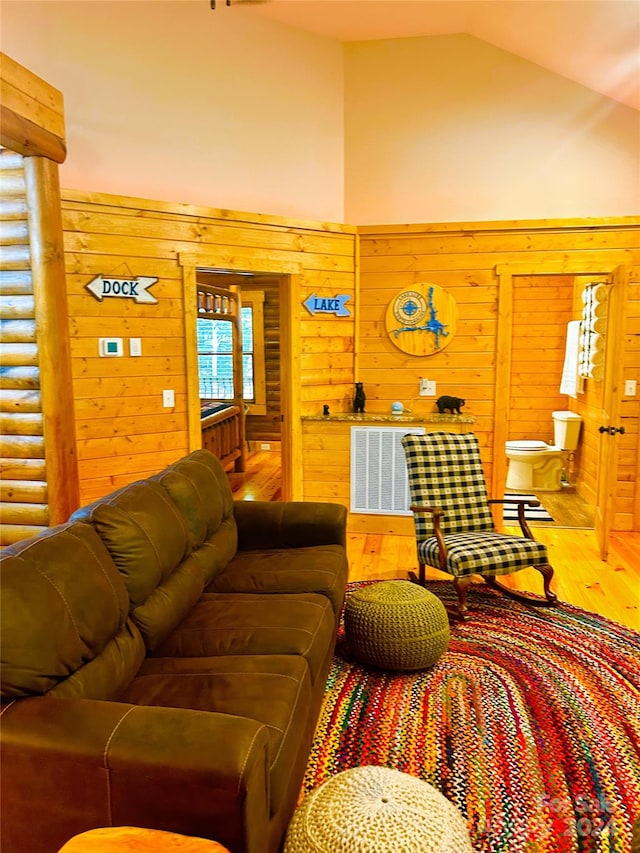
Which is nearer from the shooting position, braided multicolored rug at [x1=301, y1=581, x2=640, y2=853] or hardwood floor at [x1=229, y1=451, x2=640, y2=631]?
braided multicolored rug at [x1=301, y1=581, x2=640, y2=853]

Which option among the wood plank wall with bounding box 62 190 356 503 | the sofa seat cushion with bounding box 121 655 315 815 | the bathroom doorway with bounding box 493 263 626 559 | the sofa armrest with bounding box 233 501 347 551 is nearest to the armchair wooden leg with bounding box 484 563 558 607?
the bathroom doorway with bounding box 493 263 626 559

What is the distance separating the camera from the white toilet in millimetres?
6199

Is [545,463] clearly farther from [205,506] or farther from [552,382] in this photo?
[205,506]

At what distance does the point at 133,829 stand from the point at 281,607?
1.12 metres

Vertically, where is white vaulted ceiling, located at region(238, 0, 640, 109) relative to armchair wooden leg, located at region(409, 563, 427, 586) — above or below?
above

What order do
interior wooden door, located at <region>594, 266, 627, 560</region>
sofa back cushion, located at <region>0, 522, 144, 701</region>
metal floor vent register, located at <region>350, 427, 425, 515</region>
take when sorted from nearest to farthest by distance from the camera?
sofa back cushion, located at <region>0, 522, 144, 701</region> → interior wooden door, located at <region>594, 266, 627, 560</region> → metal floor vent register, located at <region>350, 427, 425, 515</region>

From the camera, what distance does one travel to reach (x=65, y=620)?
5.42 ft

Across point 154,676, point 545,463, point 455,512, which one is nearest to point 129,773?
point 154,676

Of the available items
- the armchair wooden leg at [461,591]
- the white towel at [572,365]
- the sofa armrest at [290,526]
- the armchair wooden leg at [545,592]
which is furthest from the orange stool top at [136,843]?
the white towel at [572,365]

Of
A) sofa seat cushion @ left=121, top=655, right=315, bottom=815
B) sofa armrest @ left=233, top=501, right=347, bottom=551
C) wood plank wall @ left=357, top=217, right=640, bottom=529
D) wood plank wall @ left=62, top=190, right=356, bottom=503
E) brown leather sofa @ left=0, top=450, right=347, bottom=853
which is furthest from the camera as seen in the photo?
wood plank wall @ left=357, top=217, right=640, bottom=529

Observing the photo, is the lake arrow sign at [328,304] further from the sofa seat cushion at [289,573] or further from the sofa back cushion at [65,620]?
the sofa back cushion at [65,620]

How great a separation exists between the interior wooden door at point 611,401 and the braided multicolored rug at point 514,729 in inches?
44.2

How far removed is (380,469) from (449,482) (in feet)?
2.99

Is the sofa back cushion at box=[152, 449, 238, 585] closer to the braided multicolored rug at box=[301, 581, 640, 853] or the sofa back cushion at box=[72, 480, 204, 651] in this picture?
the sofa back cushion at box=[72, 480, 204, 651]
